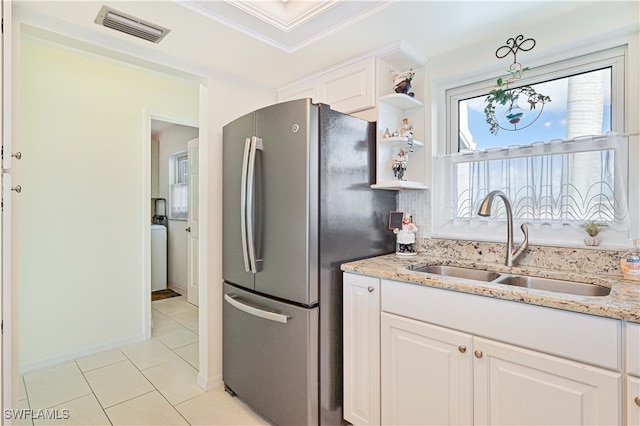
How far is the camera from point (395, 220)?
212cm

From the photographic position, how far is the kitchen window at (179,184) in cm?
461

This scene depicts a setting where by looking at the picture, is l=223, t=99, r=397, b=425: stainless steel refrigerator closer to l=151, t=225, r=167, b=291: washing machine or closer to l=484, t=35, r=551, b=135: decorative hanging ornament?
l=484, t=35, r=551, b=135: decorative hanging ornament

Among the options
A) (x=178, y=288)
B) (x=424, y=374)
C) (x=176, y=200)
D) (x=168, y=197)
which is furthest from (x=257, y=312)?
(x=168, y=197)

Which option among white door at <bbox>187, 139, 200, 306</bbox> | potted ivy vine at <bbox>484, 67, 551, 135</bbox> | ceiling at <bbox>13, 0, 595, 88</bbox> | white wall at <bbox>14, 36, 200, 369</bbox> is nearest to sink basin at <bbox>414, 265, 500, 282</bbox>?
potted ivy vine at <bbox>484, 67, 551, 135</bbox>

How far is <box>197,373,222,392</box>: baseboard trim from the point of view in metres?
2.24

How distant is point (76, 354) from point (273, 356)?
1.95 metres

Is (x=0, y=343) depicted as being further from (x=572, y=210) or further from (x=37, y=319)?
(x=572, y=210)

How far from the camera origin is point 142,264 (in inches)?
120

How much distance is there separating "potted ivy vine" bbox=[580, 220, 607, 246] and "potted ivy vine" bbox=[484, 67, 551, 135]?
67cm

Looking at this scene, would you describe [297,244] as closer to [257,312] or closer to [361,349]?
[257,312]

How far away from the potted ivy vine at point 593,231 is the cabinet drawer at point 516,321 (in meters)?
0.71

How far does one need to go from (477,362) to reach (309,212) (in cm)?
97

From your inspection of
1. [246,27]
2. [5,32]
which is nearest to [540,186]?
[246,27]

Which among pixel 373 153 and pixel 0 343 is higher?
pixel 373 153
